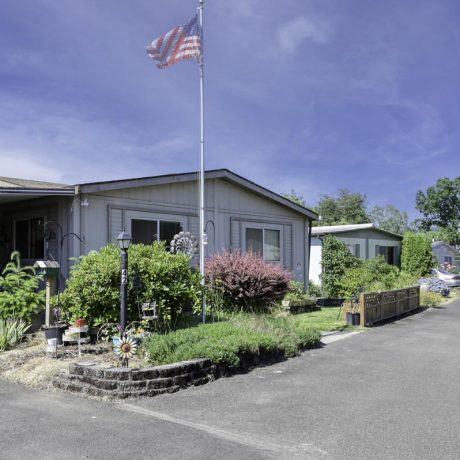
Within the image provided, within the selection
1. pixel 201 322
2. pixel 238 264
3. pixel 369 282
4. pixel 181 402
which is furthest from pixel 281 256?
pixel 181 402

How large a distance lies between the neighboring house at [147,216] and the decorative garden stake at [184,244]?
2.12 feet

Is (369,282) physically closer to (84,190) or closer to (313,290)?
(313,290)

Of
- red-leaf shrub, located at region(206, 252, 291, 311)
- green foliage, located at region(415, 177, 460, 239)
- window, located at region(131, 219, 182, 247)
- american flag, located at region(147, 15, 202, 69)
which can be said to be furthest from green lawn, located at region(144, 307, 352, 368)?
green foliage, located at region(415, 177, 460, 239)

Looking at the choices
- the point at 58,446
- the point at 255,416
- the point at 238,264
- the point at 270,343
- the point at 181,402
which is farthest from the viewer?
the point at 238,264

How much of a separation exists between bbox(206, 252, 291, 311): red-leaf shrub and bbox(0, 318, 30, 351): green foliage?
4.59 m

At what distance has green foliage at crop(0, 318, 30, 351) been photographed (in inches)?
344

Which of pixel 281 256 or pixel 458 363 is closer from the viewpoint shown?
pixel 458 363

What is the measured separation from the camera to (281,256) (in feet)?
58.5

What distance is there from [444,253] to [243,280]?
31.3 m

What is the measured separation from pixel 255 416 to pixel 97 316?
4.26 metres

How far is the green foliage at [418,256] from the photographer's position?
31.2 m

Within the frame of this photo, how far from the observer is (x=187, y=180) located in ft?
47.5

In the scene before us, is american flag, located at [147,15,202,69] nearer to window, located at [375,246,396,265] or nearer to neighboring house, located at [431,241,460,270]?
window, located at [375,246,396,265]

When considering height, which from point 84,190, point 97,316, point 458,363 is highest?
→ point 84,190
